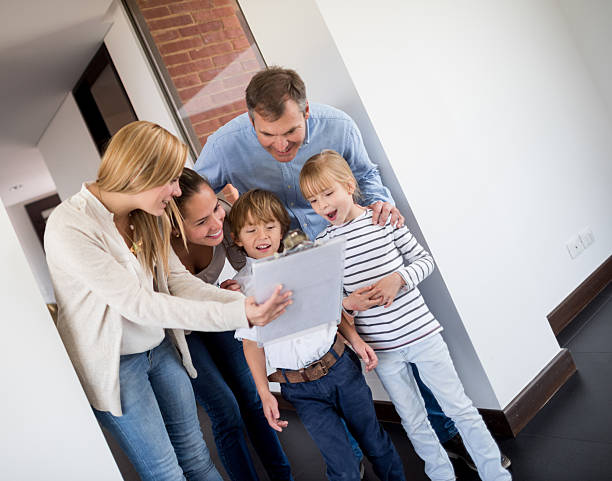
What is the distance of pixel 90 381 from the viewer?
142cm

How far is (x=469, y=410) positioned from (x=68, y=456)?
117 cm

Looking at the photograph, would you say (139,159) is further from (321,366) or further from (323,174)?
(321,366)

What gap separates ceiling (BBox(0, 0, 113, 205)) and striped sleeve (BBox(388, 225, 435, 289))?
240 cm

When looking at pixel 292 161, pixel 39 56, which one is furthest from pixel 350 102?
pixel 39 56

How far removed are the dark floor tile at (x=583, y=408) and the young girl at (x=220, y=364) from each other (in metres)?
0.99

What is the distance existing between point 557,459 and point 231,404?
3.63ft

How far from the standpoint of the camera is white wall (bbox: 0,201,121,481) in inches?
50.0

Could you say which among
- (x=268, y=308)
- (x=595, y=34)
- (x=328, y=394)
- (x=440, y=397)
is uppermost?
(x=595, y=34)

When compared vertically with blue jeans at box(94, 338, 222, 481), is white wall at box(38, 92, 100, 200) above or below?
above

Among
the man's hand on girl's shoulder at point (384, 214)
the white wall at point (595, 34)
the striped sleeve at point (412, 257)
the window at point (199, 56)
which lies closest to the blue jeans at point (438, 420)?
the striped sleeve at point (412, 257)

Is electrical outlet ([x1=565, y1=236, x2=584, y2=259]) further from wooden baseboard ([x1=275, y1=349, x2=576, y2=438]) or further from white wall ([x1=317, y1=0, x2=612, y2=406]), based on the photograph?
wooden baseboard ([x1=275, y1=349, x2=576, y2=438])

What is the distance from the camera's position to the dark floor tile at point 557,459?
5.68 feet

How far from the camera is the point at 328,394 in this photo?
1662mm

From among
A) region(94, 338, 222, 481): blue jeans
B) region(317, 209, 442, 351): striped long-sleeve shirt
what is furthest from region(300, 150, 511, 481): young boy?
region(94, 338, 222, 481): blue jeans
